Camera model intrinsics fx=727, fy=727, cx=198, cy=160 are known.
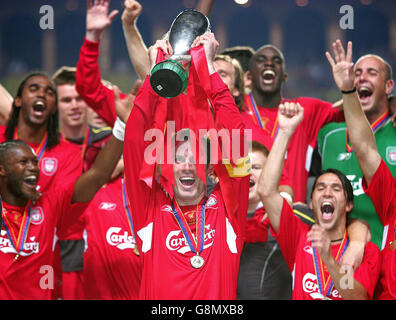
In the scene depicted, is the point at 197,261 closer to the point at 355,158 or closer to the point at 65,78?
the point at 355,158

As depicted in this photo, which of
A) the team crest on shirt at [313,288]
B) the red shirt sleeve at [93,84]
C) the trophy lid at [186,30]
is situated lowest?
the team crest on shirt at [313,288]

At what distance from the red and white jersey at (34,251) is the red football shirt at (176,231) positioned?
0.85m

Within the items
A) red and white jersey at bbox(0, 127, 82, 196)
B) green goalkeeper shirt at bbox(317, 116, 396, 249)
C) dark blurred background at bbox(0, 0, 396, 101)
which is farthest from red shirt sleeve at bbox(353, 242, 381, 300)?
dark blurred background at bbox(0, 0, 396, 101)

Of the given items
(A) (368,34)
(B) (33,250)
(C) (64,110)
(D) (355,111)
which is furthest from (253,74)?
(A) (368,34)

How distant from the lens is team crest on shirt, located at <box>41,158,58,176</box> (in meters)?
4.45

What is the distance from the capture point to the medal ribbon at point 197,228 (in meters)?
3.28

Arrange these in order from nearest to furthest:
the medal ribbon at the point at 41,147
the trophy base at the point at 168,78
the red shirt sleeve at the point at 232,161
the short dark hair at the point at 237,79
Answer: the trophy base at the point at 168,78
the red shirt sleeve at the point at 232,161
the medal ribbon at the point at 41,147
the short dark hair at the point at 237,79

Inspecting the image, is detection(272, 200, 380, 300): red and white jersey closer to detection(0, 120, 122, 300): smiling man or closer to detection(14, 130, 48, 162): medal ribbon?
detection(0, 120, 122, 300): smiling man

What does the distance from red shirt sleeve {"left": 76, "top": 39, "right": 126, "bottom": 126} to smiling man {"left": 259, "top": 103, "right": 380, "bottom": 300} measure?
1194 mm

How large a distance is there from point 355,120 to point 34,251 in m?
1.91

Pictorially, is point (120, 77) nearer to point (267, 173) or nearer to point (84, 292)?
point (84, 292)

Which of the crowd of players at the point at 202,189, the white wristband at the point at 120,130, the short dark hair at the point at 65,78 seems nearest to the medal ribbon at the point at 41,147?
the crowd of players at the point at 202,189

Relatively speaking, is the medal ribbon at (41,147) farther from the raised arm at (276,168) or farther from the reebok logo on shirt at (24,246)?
the raised arm at (276,168)

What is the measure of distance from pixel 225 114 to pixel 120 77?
678cm
